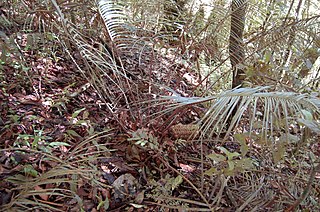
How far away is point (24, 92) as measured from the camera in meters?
1.96

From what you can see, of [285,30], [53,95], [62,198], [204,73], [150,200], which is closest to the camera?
[62,198]

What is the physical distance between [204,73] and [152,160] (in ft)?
4.57

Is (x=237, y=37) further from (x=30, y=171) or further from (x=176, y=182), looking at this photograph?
(x=30, y=171)

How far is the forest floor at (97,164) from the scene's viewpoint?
4.56ft

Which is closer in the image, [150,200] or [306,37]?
[150,200]

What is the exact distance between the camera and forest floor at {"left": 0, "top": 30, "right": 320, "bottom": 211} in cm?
139

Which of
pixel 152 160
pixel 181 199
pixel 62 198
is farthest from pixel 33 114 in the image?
pixel 181 199

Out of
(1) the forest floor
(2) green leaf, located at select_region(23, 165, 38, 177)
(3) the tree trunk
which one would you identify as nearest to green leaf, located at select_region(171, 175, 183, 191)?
(1) the forest floor

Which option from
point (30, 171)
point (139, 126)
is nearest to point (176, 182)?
point (139, 126)

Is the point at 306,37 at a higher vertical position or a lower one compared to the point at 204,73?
higher

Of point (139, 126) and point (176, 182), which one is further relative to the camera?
point (139, 126)

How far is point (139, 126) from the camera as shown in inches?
71.3

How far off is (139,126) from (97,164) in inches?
13.8

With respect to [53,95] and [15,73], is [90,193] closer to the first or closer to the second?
[53,95]
